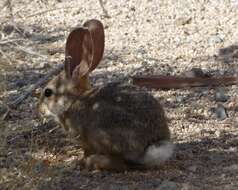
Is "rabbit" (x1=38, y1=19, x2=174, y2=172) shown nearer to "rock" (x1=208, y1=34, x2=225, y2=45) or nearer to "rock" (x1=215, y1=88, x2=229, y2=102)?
"rock" (x1=215, y1=88, x2=229, y2=102)

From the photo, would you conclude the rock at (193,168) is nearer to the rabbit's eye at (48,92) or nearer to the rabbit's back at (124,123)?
the rabbit's back at (124,123)

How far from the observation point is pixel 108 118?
16.6ft

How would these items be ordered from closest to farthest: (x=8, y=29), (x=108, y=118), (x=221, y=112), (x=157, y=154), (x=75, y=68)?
(x=157, y=154) → (x=108, y=118) → (x=75, y=68) → (x=221, y=112) → (x=8, y=29)

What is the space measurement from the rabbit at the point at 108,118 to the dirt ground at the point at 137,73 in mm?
106

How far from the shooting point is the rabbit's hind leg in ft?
16.4

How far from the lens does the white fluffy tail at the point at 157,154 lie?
495 cm

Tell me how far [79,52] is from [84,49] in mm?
71

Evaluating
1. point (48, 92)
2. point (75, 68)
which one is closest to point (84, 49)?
point (75, 68)

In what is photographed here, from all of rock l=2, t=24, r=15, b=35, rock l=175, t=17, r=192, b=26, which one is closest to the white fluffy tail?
rock l=2, t=24, r=15, b=35

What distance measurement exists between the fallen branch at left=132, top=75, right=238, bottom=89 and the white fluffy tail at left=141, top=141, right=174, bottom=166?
1.62m

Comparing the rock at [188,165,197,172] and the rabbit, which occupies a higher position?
the rabbit

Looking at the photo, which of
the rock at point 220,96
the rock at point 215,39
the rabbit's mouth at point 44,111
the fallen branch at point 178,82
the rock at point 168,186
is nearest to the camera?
the rock at point 168,186

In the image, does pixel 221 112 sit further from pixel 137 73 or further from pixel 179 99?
pixel 137 73

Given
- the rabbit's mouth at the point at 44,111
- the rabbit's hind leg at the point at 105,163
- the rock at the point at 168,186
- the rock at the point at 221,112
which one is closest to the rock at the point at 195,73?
the rock at the point at 221,112
